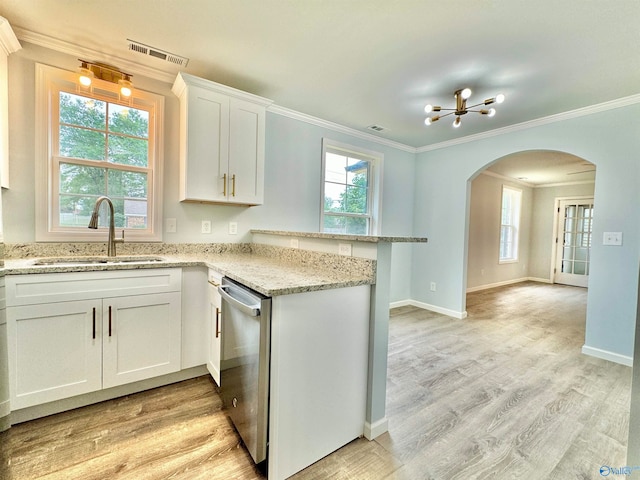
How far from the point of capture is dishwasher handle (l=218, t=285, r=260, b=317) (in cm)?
132

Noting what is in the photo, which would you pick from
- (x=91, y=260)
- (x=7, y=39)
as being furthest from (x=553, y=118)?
(x=7, y=39)

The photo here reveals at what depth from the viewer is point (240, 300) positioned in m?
1.48

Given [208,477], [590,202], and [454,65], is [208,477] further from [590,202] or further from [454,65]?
[590,202]

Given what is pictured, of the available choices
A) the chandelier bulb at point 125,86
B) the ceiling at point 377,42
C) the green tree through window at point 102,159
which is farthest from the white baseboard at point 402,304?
the chandelier bulb at point 125,86

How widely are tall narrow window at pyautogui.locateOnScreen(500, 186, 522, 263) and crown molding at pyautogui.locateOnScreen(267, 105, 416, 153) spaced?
3.53 m

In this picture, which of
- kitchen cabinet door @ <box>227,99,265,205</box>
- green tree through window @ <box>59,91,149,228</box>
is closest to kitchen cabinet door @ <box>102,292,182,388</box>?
green tree through window @ <box>59,91,149,228</box>

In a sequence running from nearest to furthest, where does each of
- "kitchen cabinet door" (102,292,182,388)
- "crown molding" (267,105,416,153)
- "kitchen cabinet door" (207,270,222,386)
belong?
"kitchen cabinet door" (102,292,182,388)
"kitchen cabinet door" (207,270,222,386)
"crown molding" (267,105,416,153)

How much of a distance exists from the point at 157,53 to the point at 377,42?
167 cm

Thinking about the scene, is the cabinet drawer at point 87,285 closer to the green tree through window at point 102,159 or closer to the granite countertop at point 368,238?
the green tree through window at point 102,159

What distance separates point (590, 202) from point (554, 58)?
Result: 19.5 ft

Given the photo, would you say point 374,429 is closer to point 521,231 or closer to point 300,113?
point 300,113

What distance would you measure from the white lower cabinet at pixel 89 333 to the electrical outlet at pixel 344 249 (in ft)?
4.07

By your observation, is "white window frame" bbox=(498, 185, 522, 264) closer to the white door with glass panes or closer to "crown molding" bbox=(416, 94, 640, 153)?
the white door with glass panes

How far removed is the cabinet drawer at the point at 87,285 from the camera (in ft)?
5.32
